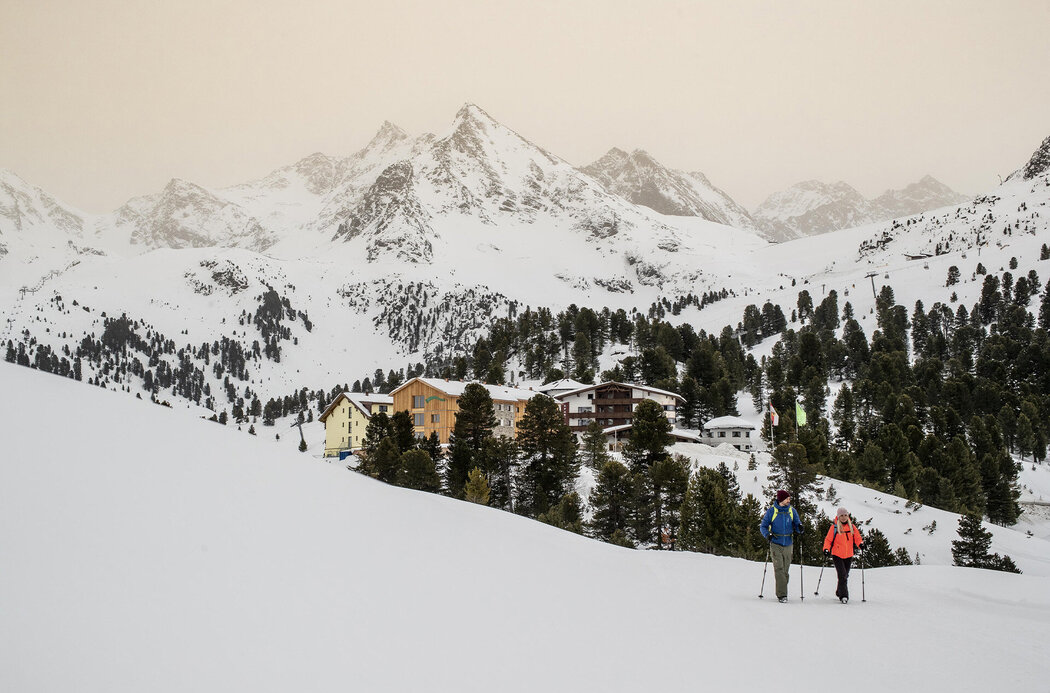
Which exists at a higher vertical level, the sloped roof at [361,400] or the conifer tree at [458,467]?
the sloped roof at [361,400]

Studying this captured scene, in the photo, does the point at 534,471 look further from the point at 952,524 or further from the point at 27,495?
the point at 27,495

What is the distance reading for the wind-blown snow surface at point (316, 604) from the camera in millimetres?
5578

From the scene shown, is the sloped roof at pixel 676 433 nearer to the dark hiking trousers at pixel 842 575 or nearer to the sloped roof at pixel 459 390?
the sloped roof at pixel 459 390

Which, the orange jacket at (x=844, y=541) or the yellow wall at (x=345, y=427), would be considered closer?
the orange jacket at (x=844, y=541)

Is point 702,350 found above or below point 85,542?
above

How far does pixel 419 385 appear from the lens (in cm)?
9100

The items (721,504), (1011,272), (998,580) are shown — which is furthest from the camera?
(1011,272)

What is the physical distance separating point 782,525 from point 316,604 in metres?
9.79

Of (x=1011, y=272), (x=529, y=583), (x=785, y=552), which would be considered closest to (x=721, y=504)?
(x=785, y=552)

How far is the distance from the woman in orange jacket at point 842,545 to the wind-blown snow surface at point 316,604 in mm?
643

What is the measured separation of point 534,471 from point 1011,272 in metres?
208

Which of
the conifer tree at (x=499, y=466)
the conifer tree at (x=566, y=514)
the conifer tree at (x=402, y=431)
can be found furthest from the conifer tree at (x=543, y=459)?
the conifer tree at (x=402, y=431)

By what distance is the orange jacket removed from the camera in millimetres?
12802

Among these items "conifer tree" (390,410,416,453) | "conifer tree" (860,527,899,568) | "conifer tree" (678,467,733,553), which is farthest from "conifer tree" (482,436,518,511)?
"conifer tree" (860,527,899,568)
